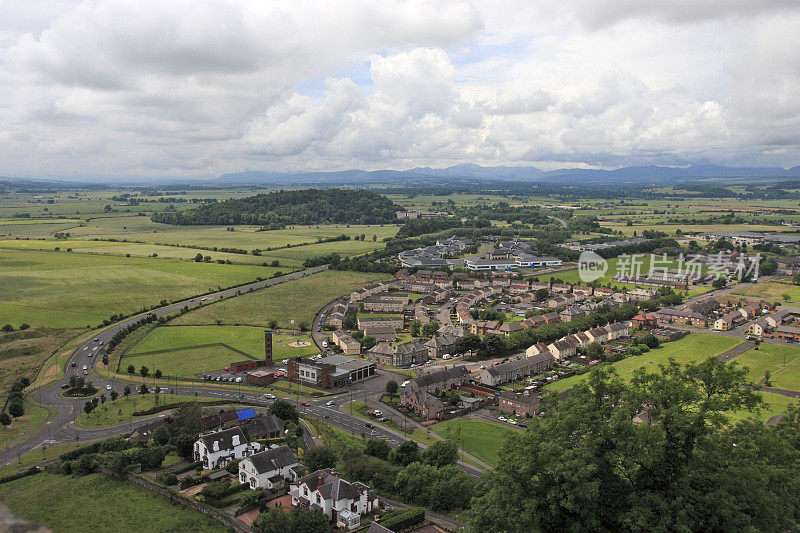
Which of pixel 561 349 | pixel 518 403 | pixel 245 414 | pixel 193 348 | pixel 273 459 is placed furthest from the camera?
pixel 193 348

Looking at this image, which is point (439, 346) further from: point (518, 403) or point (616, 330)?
point (616, 330)

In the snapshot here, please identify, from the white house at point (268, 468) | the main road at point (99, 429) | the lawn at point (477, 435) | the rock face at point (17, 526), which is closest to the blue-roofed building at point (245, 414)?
the main road at point (99, 429)

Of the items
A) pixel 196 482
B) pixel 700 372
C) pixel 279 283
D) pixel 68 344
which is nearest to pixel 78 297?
pixel 68 344

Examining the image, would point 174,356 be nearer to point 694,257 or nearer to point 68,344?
point 68,344

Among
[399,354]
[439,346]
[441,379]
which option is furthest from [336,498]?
[439,346]

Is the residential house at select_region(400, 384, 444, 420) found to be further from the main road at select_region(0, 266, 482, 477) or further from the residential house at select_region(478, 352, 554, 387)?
the residential house at select_region(478, 352, 554, 387)

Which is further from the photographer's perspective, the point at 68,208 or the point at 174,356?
the point at 68,208
